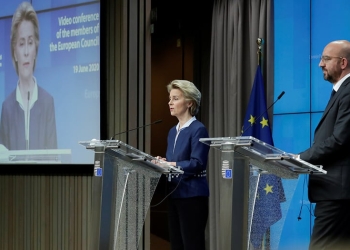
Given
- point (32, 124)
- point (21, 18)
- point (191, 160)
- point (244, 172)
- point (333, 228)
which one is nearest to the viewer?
point (244, 172)

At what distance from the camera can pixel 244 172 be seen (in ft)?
9.49

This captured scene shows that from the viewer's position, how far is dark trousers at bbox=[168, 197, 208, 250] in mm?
3746

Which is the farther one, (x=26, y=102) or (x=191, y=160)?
(x=26, y=102)

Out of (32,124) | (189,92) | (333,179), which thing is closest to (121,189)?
(189,92)

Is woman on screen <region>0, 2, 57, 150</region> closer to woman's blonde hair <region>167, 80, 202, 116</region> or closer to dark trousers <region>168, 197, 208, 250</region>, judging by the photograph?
woman's blonde hair <region>167, 80, 202, 116</region>

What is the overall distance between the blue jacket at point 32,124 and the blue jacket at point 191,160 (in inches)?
72.4

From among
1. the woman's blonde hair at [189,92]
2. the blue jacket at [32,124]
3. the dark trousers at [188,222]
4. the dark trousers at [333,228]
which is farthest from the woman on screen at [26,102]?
the dark trousers at [333,228]

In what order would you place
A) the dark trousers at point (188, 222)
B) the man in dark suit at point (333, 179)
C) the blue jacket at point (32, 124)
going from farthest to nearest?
the blue jacket at point (32, 124)
the dark trousers at point (188, 222)
the man in dark suit at point (333, 179)

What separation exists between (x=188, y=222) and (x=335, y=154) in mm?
1081

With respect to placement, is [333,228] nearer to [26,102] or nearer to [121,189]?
[121,189]

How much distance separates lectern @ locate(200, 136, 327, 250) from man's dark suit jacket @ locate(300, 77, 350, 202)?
209 millimetres

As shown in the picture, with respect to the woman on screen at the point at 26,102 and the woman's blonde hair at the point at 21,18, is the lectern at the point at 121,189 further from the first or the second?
the woman's blonde hair at the point at 21,18

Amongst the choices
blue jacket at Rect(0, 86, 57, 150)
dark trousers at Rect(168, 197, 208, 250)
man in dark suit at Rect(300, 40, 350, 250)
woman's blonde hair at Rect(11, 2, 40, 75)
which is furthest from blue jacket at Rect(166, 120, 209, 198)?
woman's blonde hair at Rect(11, 2, 40, 75)

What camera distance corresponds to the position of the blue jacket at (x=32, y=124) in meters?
5.46
